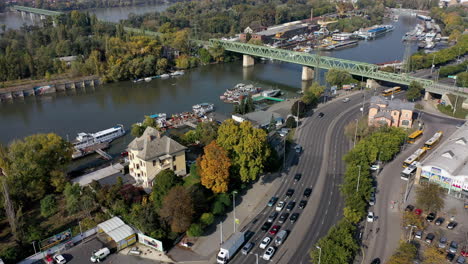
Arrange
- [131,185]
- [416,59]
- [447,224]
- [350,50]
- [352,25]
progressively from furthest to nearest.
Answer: [352,25]
[350,50]
[416,59]
[131,185]
[447,224]

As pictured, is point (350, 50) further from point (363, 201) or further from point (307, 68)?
point (363, 201)

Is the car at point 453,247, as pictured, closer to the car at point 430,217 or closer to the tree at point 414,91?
the car at point 430,217

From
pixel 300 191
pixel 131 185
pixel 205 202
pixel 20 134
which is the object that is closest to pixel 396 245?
pixel 300 191

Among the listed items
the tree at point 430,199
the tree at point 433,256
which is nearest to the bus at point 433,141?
the tree at point 430,199

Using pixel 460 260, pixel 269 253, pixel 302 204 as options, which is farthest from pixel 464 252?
pixel 269 253

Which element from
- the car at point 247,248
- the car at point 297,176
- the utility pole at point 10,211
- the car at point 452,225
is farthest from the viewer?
the car at point 297,176

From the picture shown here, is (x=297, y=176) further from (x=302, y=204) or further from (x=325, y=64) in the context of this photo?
(x=325, y=64)

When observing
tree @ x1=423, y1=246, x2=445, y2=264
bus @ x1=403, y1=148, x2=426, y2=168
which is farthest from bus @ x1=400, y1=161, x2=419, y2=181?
tree @ x1=423, y1=246, x2=445, y2=264
